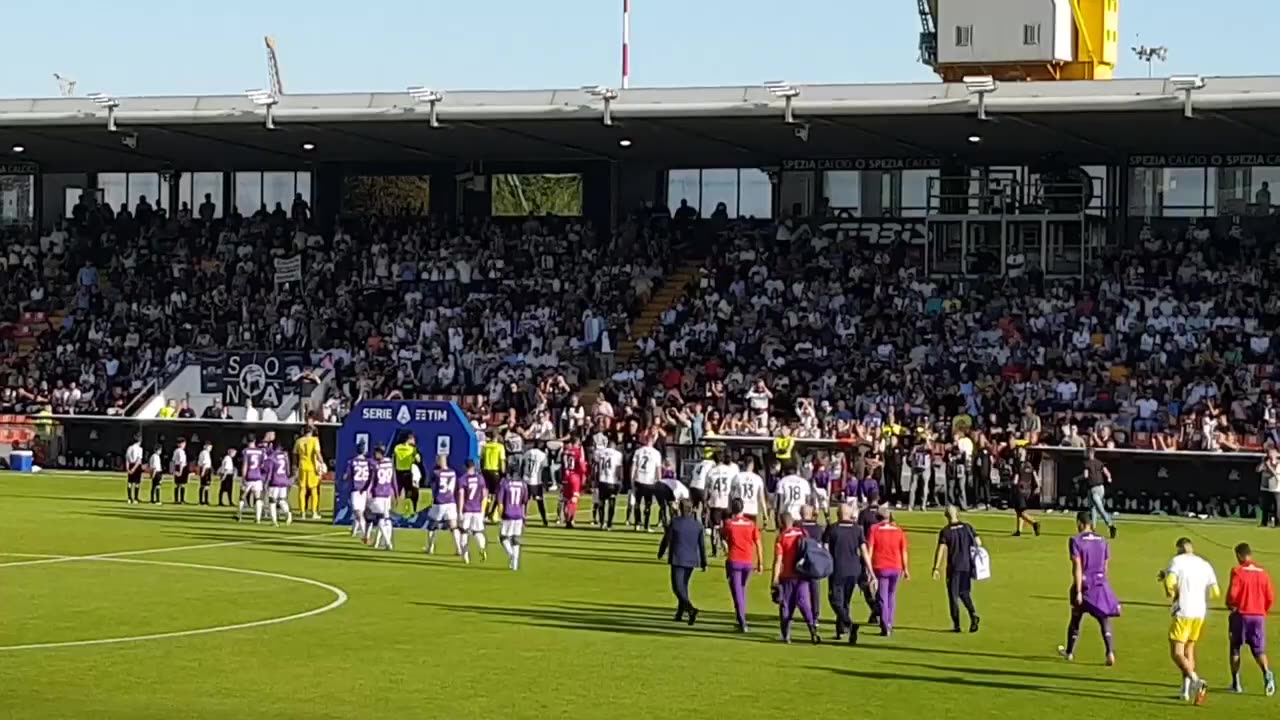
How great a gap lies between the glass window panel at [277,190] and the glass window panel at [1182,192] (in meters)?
27.3

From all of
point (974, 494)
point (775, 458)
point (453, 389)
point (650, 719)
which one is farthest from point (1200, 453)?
point (650, 719)

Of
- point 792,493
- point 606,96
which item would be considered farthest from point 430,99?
point 792,493

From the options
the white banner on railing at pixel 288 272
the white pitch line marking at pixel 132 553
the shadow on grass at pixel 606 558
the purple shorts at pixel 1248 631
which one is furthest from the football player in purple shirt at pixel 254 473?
the white banner on railing at pixel 288 272

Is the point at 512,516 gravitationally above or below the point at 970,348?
below

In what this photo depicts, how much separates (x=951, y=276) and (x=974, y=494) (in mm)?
12014

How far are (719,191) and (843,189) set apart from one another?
4.12 meters

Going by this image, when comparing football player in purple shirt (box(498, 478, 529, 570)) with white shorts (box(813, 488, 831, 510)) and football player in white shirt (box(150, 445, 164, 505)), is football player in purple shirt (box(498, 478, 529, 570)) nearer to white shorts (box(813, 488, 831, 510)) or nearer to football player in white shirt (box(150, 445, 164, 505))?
white shorts (box(813, 488, 831, 510))

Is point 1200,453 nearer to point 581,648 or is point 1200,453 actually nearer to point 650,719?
point 581,648

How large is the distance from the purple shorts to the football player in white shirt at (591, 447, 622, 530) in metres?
20.9

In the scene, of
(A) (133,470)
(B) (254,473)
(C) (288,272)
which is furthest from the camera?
(C) (288,272)

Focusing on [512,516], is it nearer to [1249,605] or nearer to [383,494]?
[383,494]

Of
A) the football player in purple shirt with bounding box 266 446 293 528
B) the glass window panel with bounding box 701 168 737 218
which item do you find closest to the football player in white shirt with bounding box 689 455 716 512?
the football player in purple shirt with bounding box 266 446 293 528

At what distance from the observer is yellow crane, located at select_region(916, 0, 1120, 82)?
57.1m

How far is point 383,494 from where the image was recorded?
118 feet
